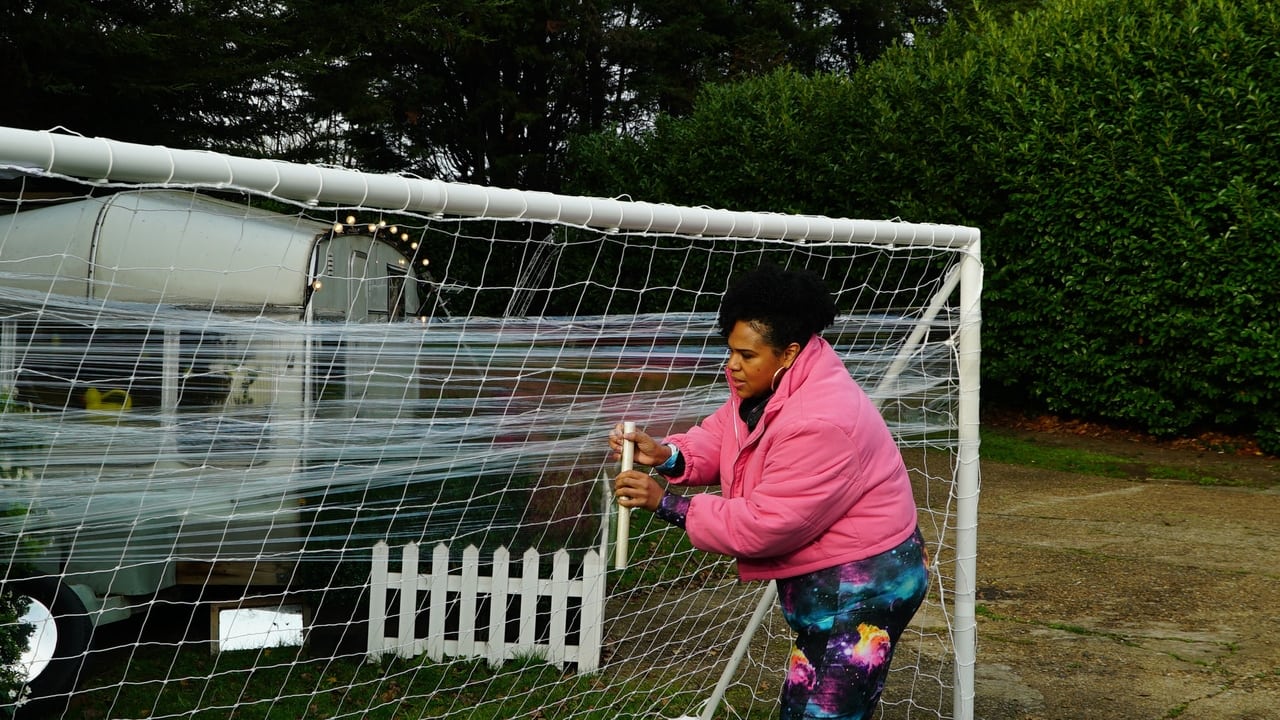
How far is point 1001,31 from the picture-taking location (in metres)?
10.9

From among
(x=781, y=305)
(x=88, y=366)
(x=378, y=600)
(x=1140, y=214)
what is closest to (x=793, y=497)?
(x=781, y=305)

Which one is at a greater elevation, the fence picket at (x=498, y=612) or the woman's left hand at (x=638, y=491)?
the woman's left hand at (x=638, y=491)

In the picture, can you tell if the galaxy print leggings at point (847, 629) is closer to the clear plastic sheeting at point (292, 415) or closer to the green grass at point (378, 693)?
the clear plastic sheeting at point (292, 415)

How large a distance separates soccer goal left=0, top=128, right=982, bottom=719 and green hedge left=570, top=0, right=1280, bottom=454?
14.6 feet

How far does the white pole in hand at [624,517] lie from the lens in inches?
107

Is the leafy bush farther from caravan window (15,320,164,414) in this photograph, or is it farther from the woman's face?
caravan window (15,320,164,414)

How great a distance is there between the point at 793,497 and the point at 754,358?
38 centimetres

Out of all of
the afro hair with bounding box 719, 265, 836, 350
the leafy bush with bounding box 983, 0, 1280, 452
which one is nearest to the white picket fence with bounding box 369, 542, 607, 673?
the afro hair with bounding box 719, 265, 836, 350

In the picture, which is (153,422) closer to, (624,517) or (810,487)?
(624,517)

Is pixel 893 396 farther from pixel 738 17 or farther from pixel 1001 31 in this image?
pixel 738 17

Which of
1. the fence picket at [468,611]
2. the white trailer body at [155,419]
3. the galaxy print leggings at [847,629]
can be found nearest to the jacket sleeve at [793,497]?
the galaxy print leggings at [847,629]

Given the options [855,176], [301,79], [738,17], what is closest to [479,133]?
[738,17]

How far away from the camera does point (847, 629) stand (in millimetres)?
2508

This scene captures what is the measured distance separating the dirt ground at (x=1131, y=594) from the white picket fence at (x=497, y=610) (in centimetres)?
167
